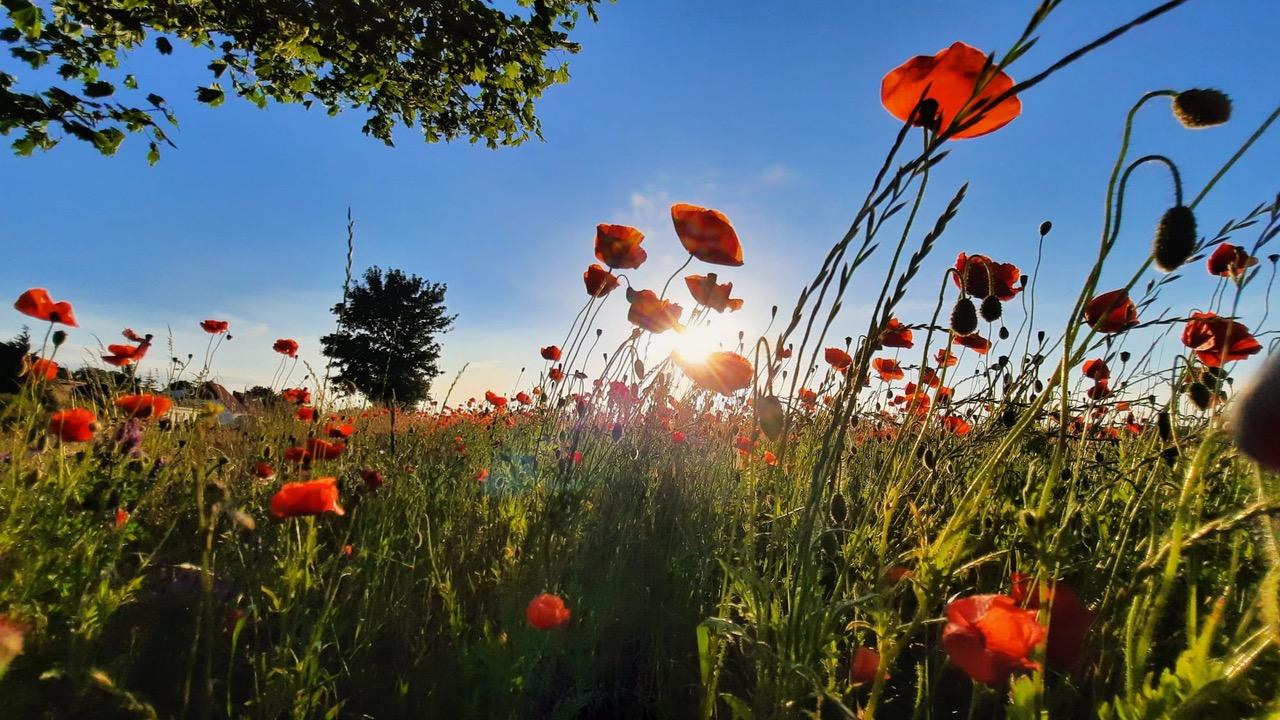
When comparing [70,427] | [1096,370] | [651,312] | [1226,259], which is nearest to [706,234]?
[651,312]

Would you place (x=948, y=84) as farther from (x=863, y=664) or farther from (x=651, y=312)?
(x=651, y=312)

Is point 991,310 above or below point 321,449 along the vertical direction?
above

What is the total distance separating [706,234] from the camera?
1.68 metres

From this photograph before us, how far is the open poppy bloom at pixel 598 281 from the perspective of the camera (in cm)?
244

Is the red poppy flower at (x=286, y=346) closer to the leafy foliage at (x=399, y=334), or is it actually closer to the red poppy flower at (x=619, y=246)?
the red poppy flower at (x=619, y=246)

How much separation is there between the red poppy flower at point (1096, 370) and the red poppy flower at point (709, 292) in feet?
4.35

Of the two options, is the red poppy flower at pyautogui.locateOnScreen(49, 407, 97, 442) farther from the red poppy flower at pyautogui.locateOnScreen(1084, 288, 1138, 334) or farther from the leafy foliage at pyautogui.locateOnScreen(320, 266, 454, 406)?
the leafy foliage at pyautogui.locateOnScreen(320, 266, 454, 406)

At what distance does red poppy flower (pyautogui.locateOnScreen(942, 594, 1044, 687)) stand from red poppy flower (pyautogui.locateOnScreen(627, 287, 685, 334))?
5.35 feet

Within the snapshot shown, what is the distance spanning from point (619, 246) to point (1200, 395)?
1.71 metres

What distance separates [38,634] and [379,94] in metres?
9.20

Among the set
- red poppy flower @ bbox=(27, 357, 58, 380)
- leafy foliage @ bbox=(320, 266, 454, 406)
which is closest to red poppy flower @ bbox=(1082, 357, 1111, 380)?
red poppy flower @ bbox=(27, 357, 58, 380)

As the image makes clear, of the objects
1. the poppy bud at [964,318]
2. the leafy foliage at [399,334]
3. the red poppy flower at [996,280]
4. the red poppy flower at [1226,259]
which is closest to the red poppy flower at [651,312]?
the red poppy flower at [996,280]

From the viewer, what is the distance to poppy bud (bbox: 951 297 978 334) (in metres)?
1.28

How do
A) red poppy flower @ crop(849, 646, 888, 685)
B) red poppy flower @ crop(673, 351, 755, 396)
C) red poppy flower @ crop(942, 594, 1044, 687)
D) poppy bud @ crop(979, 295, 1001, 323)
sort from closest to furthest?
red poppy flower @ crop(942, 594, 1044, 687), red poppy flower @ crop(849, 646, 888, 685), poppy bud @ crop(979, 295, 1001, 323), red poppy flower @ crop(673, 351, 755, 396)
